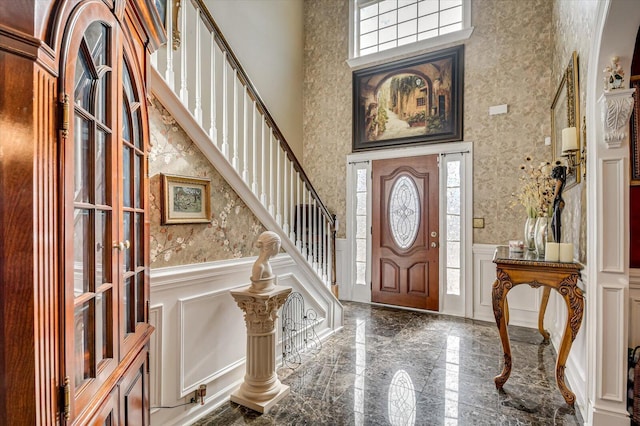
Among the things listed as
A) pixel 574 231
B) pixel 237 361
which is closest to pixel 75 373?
pixel 237 361

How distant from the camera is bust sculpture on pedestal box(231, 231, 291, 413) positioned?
236 cm

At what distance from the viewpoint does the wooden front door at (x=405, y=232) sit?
4.64m

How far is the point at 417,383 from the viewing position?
2.65m

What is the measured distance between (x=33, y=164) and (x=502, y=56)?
4912mm

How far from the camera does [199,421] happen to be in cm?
218

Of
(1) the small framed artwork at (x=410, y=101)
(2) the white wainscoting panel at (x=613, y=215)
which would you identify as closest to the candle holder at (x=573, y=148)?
(2) the white wainscoting panel at (x=613, y=215)

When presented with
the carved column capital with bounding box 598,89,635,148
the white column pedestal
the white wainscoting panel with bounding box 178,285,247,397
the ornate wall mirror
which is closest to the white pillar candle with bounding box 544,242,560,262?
the ornate wall mirror

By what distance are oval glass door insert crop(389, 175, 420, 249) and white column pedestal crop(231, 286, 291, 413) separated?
2.82 metres

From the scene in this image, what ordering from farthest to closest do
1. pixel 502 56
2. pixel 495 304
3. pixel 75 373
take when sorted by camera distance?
pixel 502 56 → pixel 495 304 → pixel 75 373

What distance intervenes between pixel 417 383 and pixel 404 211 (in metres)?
2.62

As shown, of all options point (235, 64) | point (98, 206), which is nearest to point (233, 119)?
point (235, 64)

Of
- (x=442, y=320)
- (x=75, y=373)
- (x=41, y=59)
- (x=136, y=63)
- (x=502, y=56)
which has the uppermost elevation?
(x=502, y=56)

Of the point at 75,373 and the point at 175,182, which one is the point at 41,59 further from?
the point at 175,182

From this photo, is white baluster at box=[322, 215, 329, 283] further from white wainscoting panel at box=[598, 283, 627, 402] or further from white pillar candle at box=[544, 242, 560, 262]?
white wainscoting panel at box=[598, 283, 627, 402]
